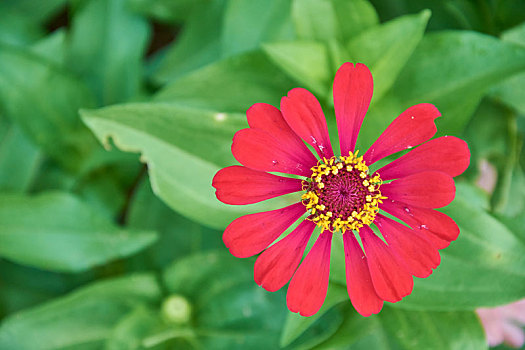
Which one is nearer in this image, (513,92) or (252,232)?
(252,232)

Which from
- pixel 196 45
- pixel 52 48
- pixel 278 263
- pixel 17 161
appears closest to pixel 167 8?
pixel 196 45

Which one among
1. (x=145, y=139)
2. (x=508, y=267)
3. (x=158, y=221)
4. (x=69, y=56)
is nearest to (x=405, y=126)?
(x=508, y=267)

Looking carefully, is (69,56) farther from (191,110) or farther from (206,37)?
(191,110)

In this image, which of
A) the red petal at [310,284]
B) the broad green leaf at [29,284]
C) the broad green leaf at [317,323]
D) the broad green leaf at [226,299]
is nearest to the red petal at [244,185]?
the red petal at [310,284]

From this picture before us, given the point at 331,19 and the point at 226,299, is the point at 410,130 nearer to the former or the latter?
the point at 331,19

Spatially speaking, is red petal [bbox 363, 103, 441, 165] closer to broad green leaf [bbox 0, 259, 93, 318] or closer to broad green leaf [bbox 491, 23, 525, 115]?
broad green leaf [bbox 491, 23, 525, 115]

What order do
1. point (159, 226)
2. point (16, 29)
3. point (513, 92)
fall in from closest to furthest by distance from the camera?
point (513, 92) → point (159, 226) → point (16, 29)
